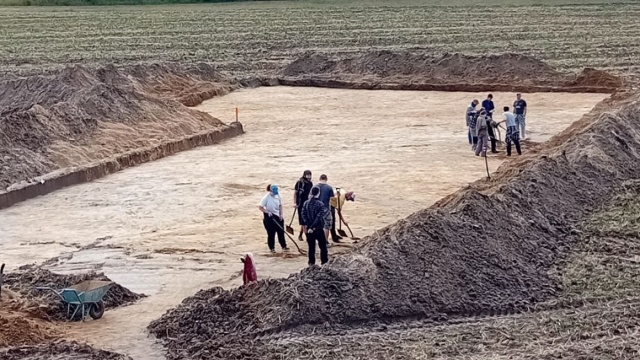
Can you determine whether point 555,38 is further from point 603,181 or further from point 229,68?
point 603,181

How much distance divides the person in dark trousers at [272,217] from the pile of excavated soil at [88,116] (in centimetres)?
773

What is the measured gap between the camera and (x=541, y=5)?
242ft

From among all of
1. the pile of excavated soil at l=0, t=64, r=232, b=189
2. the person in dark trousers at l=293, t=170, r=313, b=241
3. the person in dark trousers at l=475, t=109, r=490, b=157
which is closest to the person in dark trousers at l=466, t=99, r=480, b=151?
the person in dark trousers at l=475, t=109, r=490, b=157

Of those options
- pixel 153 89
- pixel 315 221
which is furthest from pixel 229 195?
pixel 153 89

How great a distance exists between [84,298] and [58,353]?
156 centimetres

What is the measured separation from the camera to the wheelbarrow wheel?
14.8 m

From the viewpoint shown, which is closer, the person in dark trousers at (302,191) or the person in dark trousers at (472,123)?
the person in dark trousers at (302,191)

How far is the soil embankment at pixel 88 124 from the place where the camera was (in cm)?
2569

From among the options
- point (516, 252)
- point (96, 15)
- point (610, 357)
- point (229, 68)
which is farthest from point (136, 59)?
point (610, 357)

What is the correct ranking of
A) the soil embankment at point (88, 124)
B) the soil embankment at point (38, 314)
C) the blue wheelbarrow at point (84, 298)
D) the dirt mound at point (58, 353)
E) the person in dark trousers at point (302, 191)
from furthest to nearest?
the soil embankment at point (88, 124) < the person in dark trousers at point (302, 191) < the blue wheelbarrow at point (84, 298) < the soil embankment at point (38, 314) < the dirt mound at point (58, 353)

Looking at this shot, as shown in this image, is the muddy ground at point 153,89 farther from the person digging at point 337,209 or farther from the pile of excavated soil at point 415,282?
the pile of excavated soil at point 415,282

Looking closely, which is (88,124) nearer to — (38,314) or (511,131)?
(511,131)

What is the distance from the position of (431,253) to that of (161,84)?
25024 millimetres

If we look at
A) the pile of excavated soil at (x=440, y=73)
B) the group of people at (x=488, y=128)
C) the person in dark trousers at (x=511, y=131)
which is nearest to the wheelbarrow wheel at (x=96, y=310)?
the group of people at (x=488, y=128)
